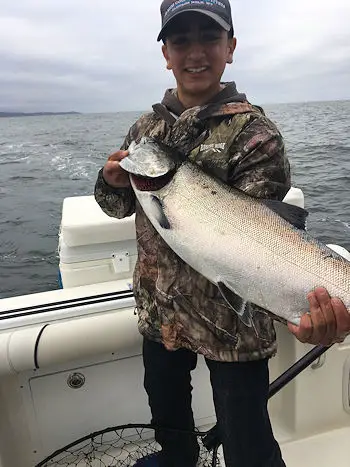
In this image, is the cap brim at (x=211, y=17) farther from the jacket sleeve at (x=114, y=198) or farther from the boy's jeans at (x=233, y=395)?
the boy's jeans at (x=233, y=395)

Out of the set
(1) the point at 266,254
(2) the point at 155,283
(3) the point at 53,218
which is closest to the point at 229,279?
(1) the point at 266,254

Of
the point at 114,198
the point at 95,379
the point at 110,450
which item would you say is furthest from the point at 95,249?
the point at 110,450

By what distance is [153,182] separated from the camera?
7.00 feet

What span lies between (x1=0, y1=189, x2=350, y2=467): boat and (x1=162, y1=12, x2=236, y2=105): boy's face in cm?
154

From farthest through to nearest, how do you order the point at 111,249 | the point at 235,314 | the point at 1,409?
the point at 111,249
the point at 1,409
the point at 235,314

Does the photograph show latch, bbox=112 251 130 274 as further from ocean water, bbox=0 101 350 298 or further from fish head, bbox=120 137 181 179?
ocean water, bbox=0 101 350 298

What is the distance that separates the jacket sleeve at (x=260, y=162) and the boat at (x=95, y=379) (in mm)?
1433

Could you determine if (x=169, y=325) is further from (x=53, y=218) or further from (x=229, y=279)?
(x=53, y=218)

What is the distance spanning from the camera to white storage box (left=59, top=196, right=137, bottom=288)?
377cm

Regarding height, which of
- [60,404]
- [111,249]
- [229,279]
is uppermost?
[229,279]

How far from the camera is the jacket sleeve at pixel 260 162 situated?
6.76 feet

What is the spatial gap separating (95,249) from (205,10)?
7.05 ft

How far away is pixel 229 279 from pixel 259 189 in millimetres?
414

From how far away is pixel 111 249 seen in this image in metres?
3.87
